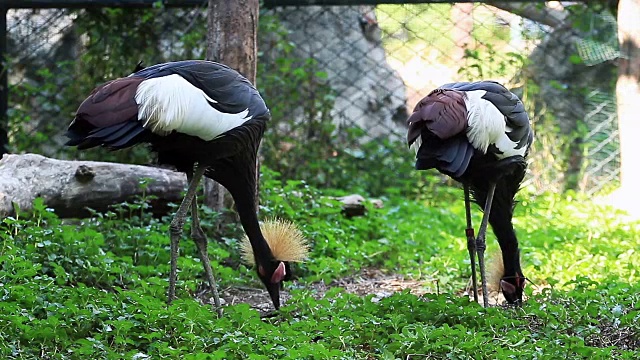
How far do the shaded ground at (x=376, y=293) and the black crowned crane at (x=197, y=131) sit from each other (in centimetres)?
36

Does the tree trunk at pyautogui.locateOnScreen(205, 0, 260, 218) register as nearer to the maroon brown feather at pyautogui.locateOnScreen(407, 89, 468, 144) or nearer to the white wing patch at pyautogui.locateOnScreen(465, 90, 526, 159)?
the maroon brown feather at pyautogui.locateOnScreen(407, 89, 468, 144)

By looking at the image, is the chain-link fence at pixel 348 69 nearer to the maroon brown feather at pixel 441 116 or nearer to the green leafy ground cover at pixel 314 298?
the green leafy ground cover at pixel 314 298

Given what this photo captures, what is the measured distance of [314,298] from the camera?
16.9 feet

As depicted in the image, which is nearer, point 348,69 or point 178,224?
point 178,224

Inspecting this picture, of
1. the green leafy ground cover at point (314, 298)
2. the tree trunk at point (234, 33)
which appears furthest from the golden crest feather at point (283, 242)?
the tree trunk at point (234, 33)

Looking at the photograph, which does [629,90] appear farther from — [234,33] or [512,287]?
[234,33]

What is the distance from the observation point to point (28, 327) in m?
3.57

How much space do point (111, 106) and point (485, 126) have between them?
185cm

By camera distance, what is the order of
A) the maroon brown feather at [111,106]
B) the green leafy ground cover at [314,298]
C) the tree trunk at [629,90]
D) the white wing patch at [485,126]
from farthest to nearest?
1. the tree trunk at [629,90]
2. the white wing patch at [485,126]
3. the maroon brown feather at [111,106]
4. the green leafy ground cover at [314,298]

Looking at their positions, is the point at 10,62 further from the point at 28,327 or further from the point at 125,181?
the point at 28,327

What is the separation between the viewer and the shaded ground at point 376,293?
4.18 meters

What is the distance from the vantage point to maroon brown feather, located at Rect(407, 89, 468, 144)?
4.43 metres

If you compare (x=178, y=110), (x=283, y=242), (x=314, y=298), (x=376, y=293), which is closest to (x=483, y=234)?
(x=376, y=293)

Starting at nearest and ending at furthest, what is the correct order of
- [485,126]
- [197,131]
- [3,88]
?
[197,131]
[485,126]
[3,88]
